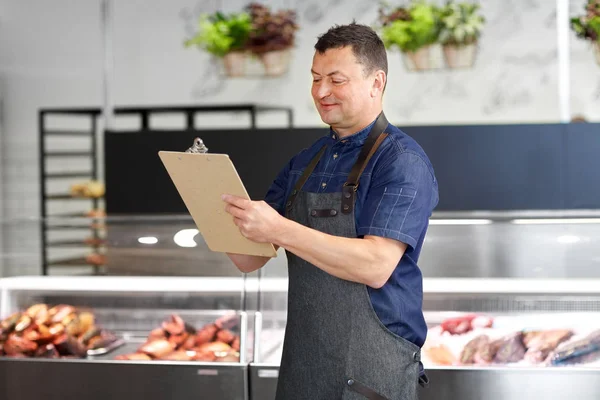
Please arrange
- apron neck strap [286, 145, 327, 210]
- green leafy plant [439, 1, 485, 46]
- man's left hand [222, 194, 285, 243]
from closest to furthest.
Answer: man's left hand [222, 194, 285, 243] → apron neck strap [286, 145, 327, 210] → green leafy plant [439, 1, 485, 46]

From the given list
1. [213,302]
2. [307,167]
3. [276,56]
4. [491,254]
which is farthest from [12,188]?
[307,167]

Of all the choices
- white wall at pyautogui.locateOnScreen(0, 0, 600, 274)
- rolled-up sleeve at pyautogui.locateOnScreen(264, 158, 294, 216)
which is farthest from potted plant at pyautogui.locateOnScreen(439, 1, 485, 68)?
rolled-up sleeve at pyautogui.locateOnScreen(264, 158, 294, 216)

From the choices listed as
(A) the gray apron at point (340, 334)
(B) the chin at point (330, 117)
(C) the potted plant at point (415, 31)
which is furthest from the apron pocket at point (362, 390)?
(C) the potted plant at point (415, 31)

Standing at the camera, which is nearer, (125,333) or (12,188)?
(125,333)

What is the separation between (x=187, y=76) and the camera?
5477mm

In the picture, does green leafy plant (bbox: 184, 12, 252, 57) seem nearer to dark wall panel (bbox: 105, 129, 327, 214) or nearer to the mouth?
dark wall panel (bbox: 105, 129, 327, 214)

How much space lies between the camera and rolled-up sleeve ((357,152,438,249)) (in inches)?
65.6

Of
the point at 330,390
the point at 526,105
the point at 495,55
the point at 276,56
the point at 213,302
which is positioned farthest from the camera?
the point at 495,55

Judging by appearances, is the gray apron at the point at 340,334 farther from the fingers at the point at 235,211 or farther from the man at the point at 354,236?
the fingers at the point at 235,211

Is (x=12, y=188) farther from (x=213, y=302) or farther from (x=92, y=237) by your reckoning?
(x=213, y=302)

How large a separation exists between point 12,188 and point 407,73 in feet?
14.0

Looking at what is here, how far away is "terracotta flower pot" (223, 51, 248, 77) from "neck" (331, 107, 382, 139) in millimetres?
1944

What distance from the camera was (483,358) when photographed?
8.97 feet

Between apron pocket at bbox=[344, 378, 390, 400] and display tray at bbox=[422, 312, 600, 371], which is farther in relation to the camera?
display tray at bbox=[422, 312, 600, 371]
